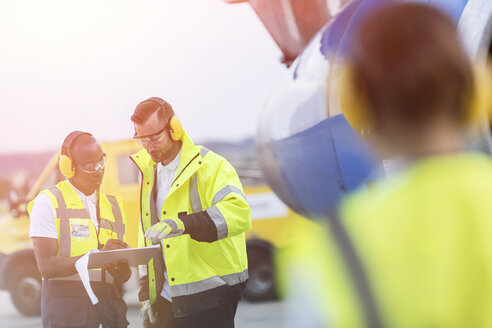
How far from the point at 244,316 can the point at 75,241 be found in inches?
113

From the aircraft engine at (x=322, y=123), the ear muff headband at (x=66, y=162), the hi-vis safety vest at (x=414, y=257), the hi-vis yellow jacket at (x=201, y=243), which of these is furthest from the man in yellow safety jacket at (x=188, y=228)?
the hi-vis safety vest at (x=414, y=257)

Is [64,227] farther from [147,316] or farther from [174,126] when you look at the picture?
[174,126]

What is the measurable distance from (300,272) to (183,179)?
1.55 m

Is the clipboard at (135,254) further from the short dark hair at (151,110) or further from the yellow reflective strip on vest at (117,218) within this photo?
the short dark hair at (151,110)

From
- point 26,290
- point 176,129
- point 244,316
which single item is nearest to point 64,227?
point 176,129

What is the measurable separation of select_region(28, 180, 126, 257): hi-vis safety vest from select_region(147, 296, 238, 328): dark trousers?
0.41 meters

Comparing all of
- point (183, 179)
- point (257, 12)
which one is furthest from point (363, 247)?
point (257, 12)

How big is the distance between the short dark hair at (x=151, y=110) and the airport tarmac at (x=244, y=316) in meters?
2.53

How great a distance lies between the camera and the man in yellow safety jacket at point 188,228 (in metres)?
2.28

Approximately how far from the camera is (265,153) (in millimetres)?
4137

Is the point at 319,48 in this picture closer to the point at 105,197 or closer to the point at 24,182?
the point at 105,197

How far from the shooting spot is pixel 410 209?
0.78m

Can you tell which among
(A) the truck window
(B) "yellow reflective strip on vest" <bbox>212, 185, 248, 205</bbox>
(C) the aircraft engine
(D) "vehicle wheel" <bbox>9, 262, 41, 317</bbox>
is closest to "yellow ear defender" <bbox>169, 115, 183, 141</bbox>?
(B) "yellow reflective strip on vest" <bbox>212, 185, 248, 205</bbox>

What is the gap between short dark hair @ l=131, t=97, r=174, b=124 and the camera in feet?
8.32
